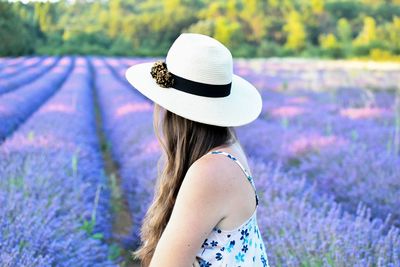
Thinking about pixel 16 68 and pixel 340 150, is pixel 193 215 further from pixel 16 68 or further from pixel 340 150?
pixel 16 68

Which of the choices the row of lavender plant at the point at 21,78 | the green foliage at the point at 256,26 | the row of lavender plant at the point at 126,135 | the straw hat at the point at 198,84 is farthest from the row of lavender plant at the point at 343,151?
the green foliage at the point at 256,26

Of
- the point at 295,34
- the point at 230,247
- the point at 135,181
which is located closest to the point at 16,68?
the point at 135,181

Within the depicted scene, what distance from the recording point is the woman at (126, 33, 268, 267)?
1.32 m

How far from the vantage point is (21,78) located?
20.4 feet

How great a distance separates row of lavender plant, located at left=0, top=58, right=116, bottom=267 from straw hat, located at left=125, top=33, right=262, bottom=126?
83cm

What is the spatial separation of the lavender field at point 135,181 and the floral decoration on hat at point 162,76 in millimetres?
841

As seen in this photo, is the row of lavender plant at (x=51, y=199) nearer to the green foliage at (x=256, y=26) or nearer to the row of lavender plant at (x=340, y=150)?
the row of lavender plant at (x=340, y=150)

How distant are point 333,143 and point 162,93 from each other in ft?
13.0

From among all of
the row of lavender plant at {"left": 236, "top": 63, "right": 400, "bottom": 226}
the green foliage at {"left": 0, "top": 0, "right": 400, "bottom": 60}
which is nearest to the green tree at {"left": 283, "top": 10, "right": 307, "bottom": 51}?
the green foliage at {"left": 0, "top": 0, "right": 400, "bottom": 60}

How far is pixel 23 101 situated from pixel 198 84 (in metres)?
4.60

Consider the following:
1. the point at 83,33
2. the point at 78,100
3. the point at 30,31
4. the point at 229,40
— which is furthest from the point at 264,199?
the point at 229,40

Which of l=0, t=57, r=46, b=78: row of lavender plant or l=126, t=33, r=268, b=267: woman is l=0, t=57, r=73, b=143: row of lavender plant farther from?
l=126, t=33, r=268, b=267: woman

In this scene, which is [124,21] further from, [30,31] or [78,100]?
[30,31]

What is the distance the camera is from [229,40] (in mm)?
32750
